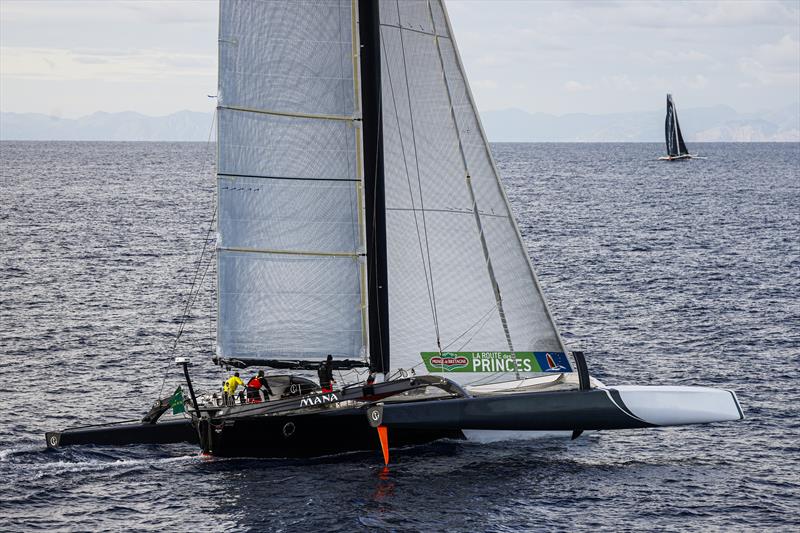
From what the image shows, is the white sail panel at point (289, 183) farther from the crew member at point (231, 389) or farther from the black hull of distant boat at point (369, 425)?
the black hull of distant boat at point (369, 425)

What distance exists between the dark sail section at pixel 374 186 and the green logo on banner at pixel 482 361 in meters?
1.39

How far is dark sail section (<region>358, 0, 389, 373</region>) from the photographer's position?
30859 millimetres

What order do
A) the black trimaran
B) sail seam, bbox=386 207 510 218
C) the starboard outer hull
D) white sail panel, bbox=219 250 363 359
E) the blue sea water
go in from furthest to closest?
the starboard outer hull < sail seam, bbox=386 207 510 218 < white sail panel, bbox=219 250 363 359 < the black trimaran < the blue sea water

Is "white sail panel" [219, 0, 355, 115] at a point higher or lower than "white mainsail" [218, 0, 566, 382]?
higher

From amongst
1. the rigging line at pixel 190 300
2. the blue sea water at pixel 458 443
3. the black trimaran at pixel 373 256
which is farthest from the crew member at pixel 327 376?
the rigging line at pixel 190 300

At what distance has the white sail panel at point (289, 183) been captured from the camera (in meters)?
30.9

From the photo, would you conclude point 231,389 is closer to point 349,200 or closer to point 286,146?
point 349,200

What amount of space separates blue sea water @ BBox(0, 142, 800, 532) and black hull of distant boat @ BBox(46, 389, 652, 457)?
44 centimetres

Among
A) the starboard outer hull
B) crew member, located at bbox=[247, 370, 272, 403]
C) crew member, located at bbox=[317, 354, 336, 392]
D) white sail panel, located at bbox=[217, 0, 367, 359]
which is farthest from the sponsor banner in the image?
the starboard outer hull

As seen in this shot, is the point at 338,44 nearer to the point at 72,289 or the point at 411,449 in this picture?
the point at 411,449

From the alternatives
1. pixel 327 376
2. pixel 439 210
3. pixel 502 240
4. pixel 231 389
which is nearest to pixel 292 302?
pixel 327 376

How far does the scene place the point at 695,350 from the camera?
48.2 meters

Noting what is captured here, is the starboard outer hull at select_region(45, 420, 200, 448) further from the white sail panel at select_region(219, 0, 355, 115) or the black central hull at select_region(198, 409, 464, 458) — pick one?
the white sail panel at select_region(219, 0, 355, 115)

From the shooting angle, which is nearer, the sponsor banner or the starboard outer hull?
the sponsor banner
